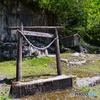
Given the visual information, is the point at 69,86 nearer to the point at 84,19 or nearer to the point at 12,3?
the point at 12,3

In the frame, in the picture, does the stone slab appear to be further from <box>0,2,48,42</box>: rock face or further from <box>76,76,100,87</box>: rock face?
<box>0,2,48,42</box>: rock face

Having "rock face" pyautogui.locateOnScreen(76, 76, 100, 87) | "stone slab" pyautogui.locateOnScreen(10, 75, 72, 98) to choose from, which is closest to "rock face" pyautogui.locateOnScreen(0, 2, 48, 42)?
"stone slab" pyautogui.locateOnScreen(10, 75, 72, 98)

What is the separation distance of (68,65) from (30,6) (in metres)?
12.0

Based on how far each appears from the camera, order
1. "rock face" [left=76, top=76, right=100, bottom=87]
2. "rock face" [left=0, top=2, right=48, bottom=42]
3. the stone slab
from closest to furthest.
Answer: the stone slab
"rock face" [left=76, top=76, right=100, bottom=87]
"rock face" [left=0, top=2, right=48, bottom=42]

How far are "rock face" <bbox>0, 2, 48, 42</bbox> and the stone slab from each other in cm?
1037

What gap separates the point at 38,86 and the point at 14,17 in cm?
1229

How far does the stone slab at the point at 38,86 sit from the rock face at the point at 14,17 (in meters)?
10.4

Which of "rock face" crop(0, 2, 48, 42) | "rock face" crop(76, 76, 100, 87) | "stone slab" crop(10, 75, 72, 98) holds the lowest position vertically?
"rock face" crop(76, 76, 100, 87)

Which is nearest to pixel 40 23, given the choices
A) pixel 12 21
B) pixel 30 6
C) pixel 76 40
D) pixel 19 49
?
pixel 30 6

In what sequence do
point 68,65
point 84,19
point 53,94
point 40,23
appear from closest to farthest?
point 53,94, point 68,65, point 40,23, point 84,19

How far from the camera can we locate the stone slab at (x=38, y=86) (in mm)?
2785

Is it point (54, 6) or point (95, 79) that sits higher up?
point (54, 6)

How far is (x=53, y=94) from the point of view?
303 centimetres

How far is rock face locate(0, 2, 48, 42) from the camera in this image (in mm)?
11703
